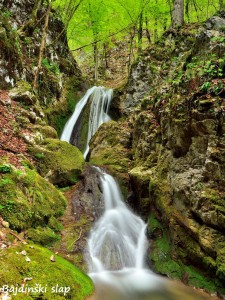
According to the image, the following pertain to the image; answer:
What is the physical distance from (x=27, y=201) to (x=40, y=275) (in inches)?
93.7

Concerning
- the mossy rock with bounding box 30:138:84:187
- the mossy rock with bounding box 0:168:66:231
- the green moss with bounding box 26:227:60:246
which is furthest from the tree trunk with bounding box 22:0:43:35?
the green moss with bounding box 26:227:60:246

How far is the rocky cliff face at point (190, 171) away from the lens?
630 centimetres

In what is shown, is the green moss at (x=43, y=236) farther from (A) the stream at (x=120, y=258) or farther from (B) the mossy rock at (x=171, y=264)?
(B) the mossy rock at (x=171, y=264)

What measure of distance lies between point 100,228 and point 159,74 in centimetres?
978

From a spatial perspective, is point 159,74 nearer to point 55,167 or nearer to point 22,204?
point 55,167

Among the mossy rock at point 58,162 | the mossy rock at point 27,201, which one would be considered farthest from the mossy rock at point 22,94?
the mossy rock at point 27,201

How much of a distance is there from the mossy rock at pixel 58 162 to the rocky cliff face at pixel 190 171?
2123 millimetres

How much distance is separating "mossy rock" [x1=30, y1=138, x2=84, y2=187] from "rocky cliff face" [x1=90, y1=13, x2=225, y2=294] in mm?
2123

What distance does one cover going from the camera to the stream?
5.65 m

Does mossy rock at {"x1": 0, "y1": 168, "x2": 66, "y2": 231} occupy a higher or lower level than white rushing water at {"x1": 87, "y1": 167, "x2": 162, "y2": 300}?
higher

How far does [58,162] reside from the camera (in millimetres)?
9469

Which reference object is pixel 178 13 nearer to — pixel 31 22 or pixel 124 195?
pixel 31 22

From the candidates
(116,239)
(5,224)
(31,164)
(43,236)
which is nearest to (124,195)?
(116,239)

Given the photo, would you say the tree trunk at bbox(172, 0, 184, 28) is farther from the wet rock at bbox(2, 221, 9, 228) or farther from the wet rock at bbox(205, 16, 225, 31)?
the wet rock at bbox(2, 221, 9, 228)
